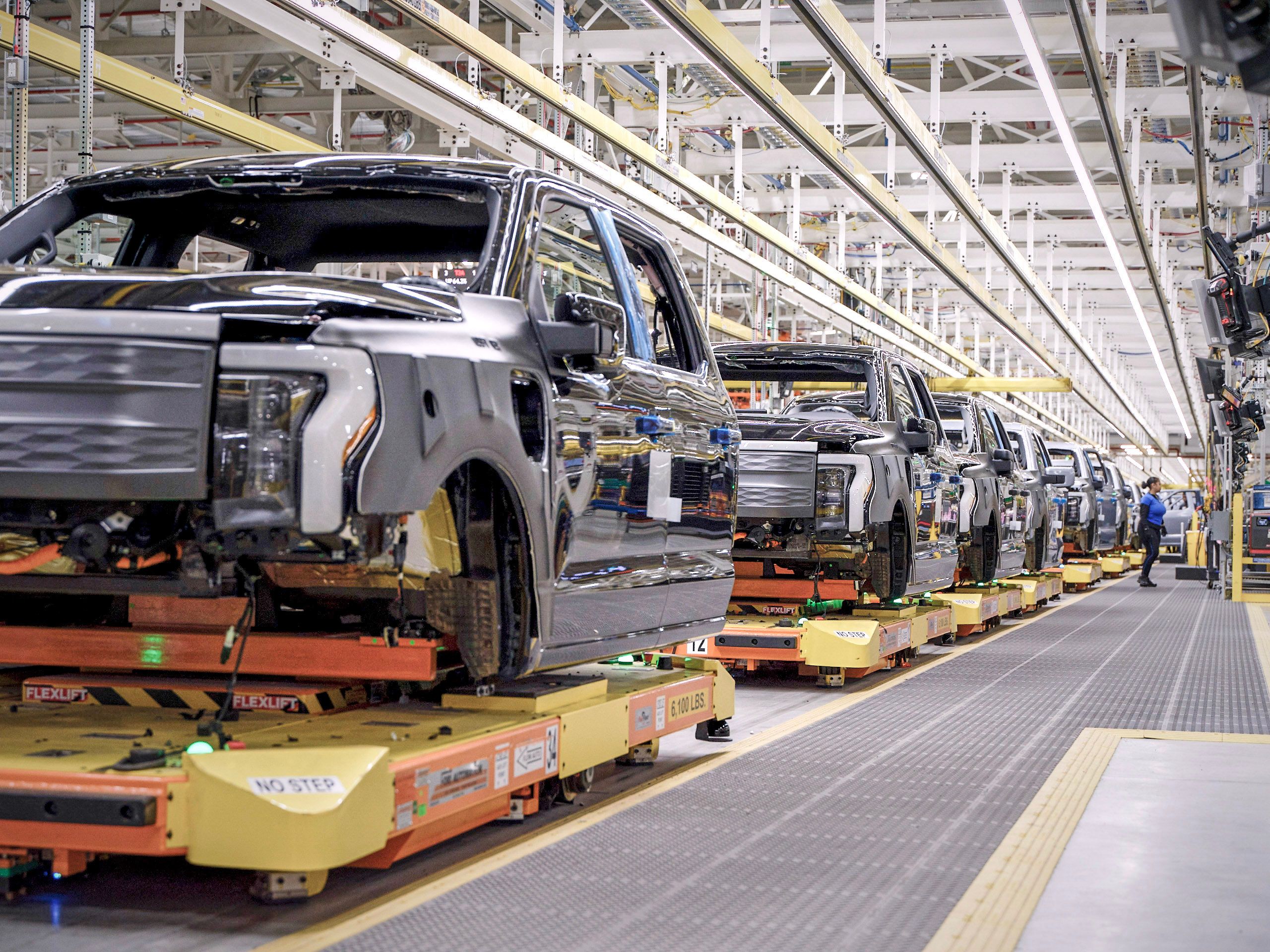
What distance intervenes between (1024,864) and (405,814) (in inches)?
72.6

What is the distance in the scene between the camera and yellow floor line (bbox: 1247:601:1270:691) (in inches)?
378

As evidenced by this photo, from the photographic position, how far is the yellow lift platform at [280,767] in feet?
10.2

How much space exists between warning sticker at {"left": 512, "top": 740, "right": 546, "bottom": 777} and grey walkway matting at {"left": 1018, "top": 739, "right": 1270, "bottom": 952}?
4.73ft

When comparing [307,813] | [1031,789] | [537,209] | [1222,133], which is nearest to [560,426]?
[537,209]

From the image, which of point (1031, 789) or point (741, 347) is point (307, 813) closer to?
point (1031, 789)

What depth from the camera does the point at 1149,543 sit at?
876 inches

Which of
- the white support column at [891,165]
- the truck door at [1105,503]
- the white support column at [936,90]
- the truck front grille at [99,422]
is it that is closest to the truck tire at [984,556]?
the white support column at [891,165]

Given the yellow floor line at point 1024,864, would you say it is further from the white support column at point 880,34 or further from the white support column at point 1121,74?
the white support column at point 1121,74

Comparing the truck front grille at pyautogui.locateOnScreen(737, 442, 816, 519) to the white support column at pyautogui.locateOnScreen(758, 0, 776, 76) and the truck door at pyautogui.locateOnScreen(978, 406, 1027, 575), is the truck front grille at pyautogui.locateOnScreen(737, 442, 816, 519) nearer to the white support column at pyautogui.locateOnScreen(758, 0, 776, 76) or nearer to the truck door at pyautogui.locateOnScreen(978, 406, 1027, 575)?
the white support column at pyautogui.locateOnScreen(758, 0, 776, 76)

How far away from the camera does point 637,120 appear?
1446 cm

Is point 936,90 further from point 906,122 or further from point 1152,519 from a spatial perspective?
point 1152,519

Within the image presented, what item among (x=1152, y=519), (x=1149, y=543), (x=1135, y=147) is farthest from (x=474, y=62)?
(x=1152, y=519)

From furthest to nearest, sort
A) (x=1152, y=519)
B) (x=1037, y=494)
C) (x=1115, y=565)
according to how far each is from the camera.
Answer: (x=1115, y=565) → (x=1152, y=519) → (x=1037, y=494)

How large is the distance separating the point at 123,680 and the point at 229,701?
850mm
